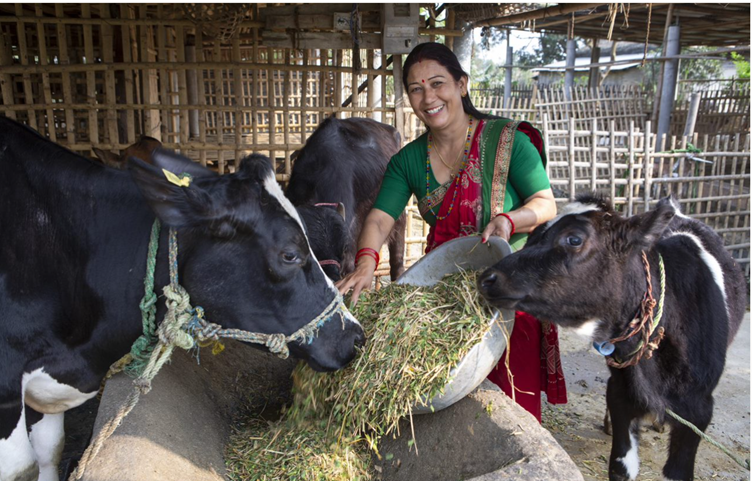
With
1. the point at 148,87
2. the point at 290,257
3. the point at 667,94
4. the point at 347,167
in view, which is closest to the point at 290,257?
the point at 290,257

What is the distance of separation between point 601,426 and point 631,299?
1.94 m

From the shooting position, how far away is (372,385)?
6.95 ft

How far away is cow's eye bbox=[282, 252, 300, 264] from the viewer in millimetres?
1917

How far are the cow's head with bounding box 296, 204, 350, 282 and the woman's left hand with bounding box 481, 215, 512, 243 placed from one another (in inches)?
47.8

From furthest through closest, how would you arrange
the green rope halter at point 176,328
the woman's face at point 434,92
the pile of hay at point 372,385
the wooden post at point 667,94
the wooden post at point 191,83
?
the wooden post at point 667,94
the wooden post at point 191,83
the woman's face at point 434,92
the pile of hay at point 372,385
the green rope halter at point 176,328

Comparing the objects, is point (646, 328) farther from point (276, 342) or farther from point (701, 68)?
point (701, 68)

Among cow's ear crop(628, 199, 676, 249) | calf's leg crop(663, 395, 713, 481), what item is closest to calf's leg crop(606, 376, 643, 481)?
calf's leg crop(663, 395, 713, 481)

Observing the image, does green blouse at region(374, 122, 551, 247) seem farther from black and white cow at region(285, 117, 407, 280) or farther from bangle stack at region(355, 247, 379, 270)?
black and white cow at region(285, 117, 407, 280)

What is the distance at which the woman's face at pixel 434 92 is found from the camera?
2775 mm

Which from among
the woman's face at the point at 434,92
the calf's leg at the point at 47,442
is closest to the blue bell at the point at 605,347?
the woman's face at the point at 434,92

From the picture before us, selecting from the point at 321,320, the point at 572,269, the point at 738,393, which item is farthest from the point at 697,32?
the point at 321,320

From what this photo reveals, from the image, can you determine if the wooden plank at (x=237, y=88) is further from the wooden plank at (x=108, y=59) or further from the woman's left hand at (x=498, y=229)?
the woman's left hand at (x=498, y=229)

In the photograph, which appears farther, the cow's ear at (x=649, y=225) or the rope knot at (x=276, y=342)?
the cow's ear at (x=649, y=225)

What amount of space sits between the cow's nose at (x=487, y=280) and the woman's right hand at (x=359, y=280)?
61 centimetres
